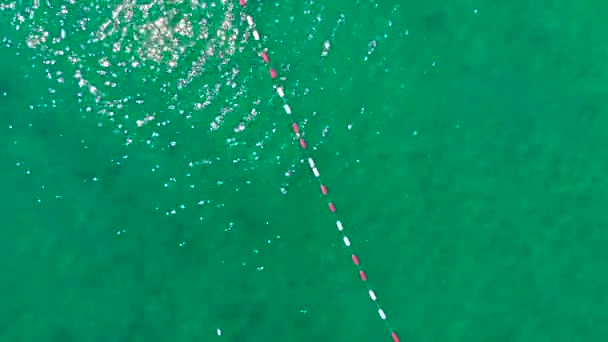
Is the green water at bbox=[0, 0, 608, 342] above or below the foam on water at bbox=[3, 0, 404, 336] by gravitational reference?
below

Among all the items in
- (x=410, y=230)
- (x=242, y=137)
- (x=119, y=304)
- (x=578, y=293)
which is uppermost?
(x=242, y=137)

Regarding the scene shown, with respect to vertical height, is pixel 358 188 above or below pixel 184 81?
below

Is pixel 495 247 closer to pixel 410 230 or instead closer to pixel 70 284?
pixel 410 230

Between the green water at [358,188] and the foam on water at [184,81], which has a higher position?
the foam on water at [184,81]

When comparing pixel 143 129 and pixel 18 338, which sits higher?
pixel 143 129

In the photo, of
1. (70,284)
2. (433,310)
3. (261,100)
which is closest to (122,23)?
(261,100)

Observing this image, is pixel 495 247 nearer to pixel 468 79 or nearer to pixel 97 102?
pixel 468 79
